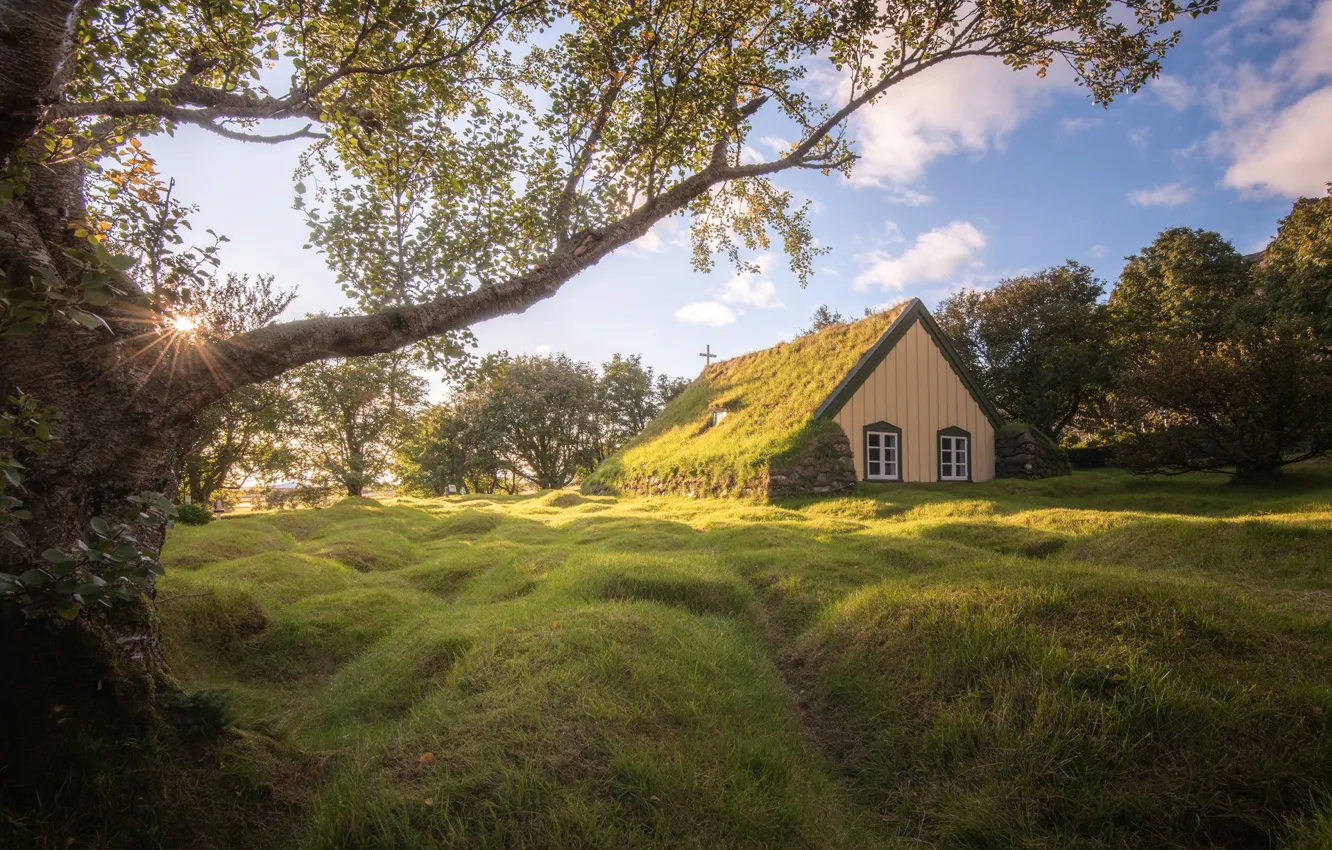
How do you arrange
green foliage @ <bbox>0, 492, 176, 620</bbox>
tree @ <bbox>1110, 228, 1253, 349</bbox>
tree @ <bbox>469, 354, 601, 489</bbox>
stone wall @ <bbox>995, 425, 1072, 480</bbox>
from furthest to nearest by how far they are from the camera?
tree @ <bbox>469, 354, 601, 489</bbox> → tree @ <bbox>1110, 228, 1253, 349</bbox> → stone wall @ <bbox>995, 425, 1072, 480</bbox> → green foliage @ <bbox>0, 492, 176, 620</bbox>

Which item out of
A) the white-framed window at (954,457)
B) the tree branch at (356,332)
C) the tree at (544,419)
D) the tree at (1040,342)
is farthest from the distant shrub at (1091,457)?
the tree at (544,419)

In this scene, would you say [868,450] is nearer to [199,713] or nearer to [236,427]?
[199,713]

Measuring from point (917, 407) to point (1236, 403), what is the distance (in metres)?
8.09

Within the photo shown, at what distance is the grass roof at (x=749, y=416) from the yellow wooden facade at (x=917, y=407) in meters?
1.00

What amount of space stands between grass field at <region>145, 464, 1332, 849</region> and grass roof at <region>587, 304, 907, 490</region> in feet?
32.8

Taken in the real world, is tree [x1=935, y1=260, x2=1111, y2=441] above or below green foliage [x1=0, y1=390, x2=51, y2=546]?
above

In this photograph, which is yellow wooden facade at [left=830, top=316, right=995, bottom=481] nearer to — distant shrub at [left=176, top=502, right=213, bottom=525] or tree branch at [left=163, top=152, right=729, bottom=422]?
tree branch at [left=163, top=152, right=729, bottom=422]

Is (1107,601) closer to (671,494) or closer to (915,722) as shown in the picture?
(915,722)

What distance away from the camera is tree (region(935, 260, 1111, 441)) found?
27.6 meters

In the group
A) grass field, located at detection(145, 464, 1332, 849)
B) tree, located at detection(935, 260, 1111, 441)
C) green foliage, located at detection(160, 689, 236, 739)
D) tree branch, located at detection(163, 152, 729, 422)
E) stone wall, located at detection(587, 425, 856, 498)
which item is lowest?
grass field, located at detection(145, 464, 1332, 849)

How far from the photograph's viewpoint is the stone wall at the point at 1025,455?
20922 millimetres

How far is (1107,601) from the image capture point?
4.50 metres

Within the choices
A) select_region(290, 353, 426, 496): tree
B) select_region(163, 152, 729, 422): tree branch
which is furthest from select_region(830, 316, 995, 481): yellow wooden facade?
select_region(290, 353, 426, 496): tree

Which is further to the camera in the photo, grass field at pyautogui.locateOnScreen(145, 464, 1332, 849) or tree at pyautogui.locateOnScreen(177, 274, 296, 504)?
tree at pyautogui.locateOnScreen(177, 274, 296, 504)
